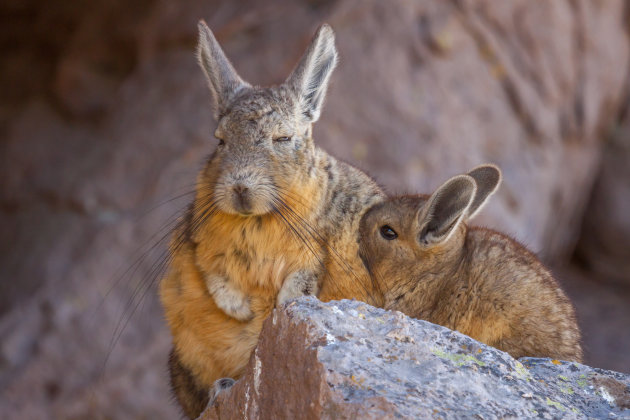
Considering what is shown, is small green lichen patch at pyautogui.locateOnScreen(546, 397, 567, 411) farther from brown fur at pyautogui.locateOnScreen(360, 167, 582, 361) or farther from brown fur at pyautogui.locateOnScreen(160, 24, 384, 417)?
brown fur at pyautogui.locateOnScreen(160, 24, 384, 417)

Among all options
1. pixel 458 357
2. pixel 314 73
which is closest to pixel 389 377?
pixel 458 357

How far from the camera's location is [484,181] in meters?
5.79

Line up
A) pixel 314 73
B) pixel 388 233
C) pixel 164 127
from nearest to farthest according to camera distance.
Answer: pixel 388 233 → pixel 314 73 → pixel 164 127

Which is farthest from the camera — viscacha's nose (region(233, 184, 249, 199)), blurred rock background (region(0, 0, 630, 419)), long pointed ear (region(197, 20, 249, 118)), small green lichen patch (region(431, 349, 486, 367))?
blurred rock background (region(0, 0, 630, 419))

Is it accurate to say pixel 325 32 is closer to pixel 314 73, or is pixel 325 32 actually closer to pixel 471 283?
pixel 314 73

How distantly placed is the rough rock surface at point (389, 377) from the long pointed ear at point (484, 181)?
6.35ft

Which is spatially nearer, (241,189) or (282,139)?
(241,189)

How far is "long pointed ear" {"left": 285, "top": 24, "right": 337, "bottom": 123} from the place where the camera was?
19.6 feet

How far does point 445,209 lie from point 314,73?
4.82ft

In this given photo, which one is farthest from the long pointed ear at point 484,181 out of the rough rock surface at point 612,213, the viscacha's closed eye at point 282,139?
the rough rock surface at point 612,213

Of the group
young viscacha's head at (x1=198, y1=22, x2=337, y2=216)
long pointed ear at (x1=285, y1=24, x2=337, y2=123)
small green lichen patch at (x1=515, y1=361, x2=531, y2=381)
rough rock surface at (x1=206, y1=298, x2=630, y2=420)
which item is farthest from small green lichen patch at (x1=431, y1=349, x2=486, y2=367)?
long pointed ear at (x1=285, y1=24, x2=337, y2=123)

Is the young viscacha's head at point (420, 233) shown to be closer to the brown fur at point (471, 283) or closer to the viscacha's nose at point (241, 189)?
the brown fur at point (471, 283)

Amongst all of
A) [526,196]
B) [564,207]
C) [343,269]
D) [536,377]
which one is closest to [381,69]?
[526,196]

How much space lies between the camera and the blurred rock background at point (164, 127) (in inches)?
419
